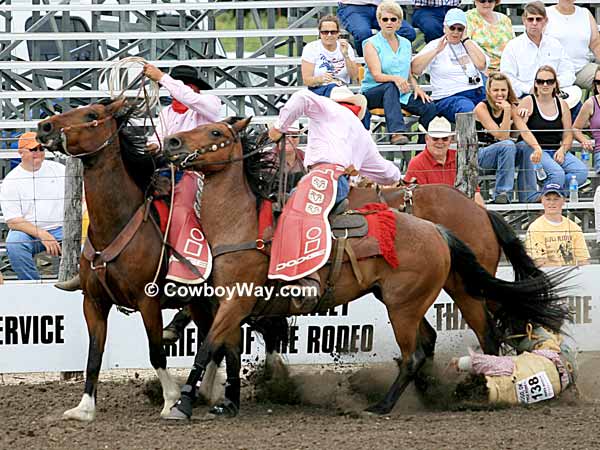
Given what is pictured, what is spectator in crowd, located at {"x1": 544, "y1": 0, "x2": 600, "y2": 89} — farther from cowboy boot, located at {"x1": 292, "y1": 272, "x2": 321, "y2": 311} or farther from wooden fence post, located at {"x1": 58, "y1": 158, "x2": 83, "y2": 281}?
cowboy boot, located at {"x1": 292, "y1": 272, "x2": 321, "y2": 311}

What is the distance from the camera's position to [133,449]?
6.32 m

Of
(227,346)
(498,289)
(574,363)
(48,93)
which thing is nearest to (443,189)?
(498,289)

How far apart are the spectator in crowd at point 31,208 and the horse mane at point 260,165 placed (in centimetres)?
243

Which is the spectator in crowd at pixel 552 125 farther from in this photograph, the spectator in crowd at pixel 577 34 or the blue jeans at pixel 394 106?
the spectator in crowd at pixel 577 34

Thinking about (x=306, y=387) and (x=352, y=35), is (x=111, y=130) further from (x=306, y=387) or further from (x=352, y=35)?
(x=352, y=35)

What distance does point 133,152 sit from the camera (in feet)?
24.8

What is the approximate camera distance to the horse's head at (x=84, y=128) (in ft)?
23.2

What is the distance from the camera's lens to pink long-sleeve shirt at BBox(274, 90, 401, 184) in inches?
299

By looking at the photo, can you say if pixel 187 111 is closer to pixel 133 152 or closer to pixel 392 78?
pixel 133 152

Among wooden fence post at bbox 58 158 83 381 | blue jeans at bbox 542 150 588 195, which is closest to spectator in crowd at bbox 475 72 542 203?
blue jeans at bbox 542 150 588 195

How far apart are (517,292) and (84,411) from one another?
9.70 feet

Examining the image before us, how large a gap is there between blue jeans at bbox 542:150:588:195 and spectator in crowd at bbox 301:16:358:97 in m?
1.98

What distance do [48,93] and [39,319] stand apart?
3.56 m

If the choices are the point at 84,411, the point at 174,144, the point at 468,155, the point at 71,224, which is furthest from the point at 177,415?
the point at 468,155
